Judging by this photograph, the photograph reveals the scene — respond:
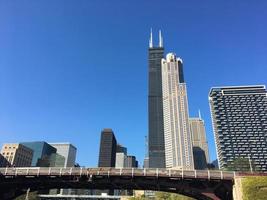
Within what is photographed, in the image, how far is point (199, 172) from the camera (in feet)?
214

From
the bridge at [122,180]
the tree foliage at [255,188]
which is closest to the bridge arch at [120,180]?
the bridge at [122,180]

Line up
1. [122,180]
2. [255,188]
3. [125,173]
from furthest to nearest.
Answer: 1. [122,180]
2. [125,173]
3. [255,188]

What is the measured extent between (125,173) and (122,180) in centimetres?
441

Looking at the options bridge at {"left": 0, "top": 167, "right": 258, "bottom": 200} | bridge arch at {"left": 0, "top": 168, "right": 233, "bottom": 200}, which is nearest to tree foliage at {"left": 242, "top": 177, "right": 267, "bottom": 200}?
bridge at {"left": 0, "top": 167, "right": 258, "bottom": 200}

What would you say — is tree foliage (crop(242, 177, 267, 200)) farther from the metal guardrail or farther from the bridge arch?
the bridge arch

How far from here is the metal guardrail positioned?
6456 cm

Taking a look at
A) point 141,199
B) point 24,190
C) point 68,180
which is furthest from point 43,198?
point 68,180

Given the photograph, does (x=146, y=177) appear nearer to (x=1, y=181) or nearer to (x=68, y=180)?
(x=68, y=180)

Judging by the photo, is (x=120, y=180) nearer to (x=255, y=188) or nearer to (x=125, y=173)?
(x=125, y=173)

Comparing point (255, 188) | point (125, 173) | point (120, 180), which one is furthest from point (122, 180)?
point (255, 188)

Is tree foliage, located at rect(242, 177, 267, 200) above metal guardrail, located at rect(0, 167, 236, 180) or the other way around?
the other way around

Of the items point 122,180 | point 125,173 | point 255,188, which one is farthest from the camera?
point 122,180

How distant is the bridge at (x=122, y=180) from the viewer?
216ft

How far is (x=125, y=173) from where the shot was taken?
68750 millimetres
